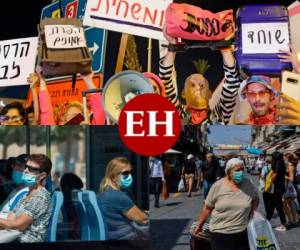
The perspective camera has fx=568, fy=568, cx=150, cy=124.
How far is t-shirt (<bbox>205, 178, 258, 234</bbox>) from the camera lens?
13.7 ft

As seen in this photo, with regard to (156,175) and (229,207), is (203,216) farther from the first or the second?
(156,175)

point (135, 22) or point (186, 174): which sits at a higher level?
point (135, 22)

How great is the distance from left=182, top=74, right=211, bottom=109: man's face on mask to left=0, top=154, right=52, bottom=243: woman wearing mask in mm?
1230

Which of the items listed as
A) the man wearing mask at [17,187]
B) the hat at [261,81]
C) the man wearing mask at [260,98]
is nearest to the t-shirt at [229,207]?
the man wearing mask at [260,98]

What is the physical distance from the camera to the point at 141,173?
458 cm

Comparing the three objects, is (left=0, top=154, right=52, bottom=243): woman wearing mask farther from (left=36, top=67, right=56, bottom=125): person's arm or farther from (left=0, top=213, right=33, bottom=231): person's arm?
(left=36, top=67, right=56, bottom=125): person's arm

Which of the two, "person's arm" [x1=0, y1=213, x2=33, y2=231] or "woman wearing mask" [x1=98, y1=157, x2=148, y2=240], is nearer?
"person's arm" [x1=0, y1=213, x2=33, y2=231]

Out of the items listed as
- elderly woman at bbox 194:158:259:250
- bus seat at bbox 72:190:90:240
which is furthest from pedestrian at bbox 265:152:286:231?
bus seat at bbox 72:190:90:240

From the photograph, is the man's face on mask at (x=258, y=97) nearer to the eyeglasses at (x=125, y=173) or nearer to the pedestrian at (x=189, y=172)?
the pedestrian at (x=189, y=172)

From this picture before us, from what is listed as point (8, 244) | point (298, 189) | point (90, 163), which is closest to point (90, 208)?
point (90, 163)

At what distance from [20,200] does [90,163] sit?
62 centimetres

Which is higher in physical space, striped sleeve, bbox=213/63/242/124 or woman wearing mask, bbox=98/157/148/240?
striped sleeve, bbox=213/63/242/124

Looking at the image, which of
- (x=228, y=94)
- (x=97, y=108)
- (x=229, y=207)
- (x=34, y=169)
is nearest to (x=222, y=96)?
(x=228, y=94)

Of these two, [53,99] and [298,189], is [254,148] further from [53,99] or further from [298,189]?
[53,99]
